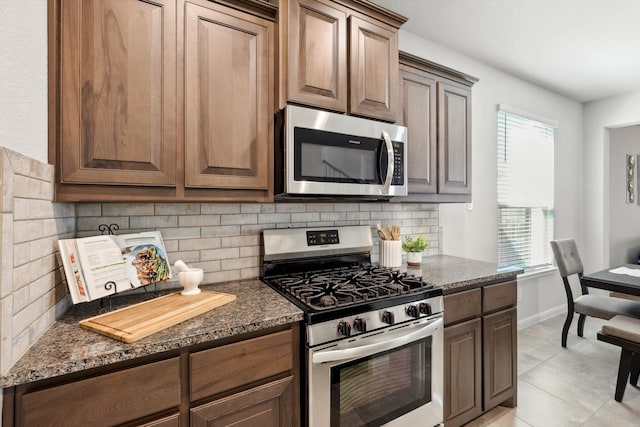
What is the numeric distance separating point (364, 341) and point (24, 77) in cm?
153

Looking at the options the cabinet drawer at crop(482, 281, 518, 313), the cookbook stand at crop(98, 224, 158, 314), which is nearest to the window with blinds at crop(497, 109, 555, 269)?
the cabinet drawer at crop(482, 281, 518, 313)

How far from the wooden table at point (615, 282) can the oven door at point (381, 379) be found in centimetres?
174

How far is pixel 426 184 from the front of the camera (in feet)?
7.03

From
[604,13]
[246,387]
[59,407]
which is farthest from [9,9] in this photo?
[604,13]

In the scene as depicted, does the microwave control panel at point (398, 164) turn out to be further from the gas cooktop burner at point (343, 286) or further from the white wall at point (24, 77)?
the white wall at point (24, 77)

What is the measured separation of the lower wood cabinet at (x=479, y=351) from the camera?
173cm

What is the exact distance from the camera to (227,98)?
144cm

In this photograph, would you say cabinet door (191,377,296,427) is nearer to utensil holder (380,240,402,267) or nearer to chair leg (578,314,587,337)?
utensil holder (380,240,402,267)

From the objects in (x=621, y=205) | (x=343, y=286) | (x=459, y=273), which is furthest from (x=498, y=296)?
(x=621, y=205)

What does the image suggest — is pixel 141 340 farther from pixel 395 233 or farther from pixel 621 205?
pixel 621 205

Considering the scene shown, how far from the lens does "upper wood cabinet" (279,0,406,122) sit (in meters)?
1.54

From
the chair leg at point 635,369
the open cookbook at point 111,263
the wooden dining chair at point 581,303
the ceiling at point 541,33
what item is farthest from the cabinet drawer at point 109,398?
the wooden dining chair at point 581,303

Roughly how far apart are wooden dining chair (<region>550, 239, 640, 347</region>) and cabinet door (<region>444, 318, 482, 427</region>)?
63.3 inches

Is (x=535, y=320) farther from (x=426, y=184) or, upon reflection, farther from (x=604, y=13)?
(x=604, y=13)
